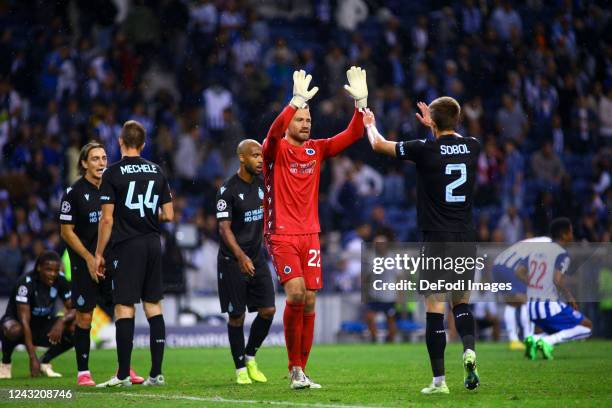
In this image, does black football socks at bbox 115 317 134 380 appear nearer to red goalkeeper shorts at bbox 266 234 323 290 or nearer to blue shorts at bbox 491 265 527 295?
red goalkeeper shorts at bbox 266 234 323 290

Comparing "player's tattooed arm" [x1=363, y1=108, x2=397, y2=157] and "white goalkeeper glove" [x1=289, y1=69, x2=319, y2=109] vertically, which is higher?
"white goalkeeper glove" [x1=289, y1=69, x2=319, y2=109]

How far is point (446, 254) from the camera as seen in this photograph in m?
9.30

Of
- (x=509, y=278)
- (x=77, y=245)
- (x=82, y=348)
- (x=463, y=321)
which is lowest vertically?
(x=82, y=348)

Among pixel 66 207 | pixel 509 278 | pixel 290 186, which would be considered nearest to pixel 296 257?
pixel 290 186

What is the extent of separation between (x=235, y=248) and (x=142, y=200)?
1089 mm

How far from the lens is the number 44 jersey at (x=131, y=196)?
10.3 m

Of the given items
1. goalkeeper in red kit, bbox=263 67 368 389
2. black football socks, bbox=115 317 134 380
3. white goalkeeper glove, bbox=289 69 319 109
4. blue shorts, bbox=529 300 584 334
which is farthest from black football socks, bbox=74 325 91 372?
blue shorts, bbox=529 300 584 334

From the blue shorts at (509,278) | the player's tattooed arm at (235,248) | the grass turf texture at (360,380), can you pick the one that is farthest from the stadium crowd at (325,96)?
the player's tattooed arm at (235,248)

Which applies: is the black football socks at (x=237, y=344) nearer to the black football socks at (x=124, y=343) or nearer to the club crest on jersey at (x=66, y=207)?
the black football socks at (x=124, y=343)

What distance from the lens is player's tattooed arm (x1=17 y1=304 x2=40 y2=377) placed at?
12.6 metres

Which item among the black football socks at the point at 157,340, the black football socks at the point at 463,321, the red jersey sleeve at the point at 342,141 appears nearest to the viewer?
the black football socks at the point at 463,321

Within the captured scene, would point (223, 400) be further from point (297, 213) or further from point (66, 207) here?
point (66, 207)

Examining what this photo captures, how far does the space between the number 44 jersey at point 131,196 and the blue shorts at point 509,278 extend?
7375mm

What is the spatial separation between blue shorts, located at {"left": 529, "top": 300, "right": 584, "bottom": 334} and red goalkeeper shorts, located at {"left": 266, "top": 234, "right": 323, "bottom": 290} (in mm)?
5684
